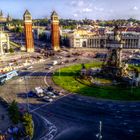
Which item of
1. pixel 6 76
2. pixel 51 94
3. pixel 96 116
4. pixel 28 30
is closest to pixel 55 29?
pixel 28 30

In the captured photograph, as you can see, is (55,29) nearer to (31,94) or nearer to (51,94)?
(31,94)

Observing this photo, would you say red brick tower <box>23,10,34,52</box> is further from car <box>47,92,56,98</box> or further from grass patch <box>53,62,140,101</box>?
car <box>47,92,56,98</box>

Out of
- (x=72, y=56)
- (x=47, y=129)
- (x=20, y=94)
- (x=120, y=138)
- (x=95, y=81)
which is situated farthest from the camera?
(x=72, y=56)

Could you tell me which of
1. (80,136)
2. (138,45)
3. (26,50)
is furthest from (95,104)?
(138,45)

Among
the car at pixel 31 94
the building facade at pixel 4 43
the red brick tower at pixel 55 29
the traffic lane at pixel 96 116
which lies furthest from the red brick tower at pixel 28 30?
the traffic lane at pixel 96 116

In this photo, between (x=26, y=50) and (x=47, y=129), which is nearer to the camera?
(x=47, y=129)

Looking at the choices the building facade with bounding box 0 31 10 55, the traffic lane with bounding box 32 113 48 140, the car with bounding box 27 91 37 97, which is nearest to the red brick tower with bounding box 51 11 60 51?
the building facade with bounding box 0 31 10 55

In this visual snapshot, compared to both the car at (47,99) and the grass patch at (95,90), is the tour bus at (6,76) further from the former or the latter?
the car at (47,99)

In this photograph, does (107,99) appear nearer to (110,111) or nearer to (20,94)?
(110,111)

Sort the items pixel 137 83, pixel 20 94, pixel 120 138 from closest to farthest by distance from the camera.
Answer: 1. pixel 120 138
2. pixel 20 94
3. pixel 137 83
